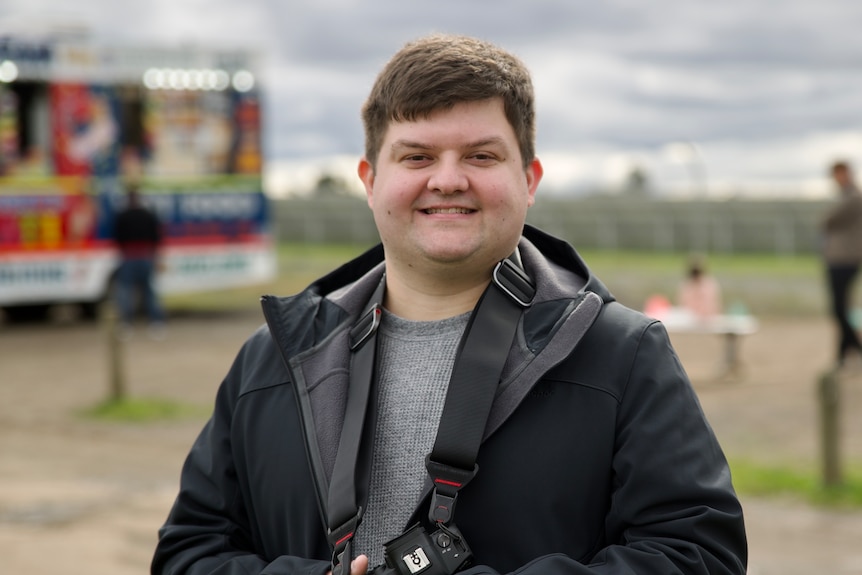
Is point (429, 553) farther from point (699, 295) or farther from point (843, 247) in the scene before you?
point (699, 295)

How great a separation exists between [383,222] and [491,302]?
258 millimetres

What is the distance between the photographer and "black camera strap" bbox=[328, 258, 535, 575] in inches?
84.0

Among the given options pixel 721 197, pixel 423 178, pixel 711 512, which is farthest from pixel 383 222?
pixel 721 197

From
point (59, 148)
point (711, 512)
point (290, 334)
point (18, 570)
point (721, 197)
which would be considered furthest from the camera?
point (721, 197)

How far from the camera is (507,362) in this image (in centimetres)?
224

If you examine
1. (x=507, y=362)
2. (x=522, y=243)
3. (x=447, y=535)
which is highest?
(x=522, y=243)

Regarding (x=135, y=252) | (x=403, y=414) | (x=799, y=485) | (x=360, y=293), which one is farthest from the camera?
(x=135, y=252)

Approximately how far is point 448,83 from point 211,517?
3.16ft

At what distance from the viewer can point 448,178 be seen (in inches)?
88.1

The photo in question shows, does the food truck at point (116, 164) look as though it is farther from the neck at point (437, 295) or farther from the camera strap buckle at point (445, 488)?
the camera strap buckle at point (445, 488)

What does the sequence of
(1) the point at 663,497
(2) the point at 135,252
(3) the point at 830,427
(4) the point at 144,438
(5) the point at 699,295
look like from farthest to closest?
(2) the point at 135,252 → (5) the point at 699,295 → (4) the point at 144,438 → (3) the point at 830,427 → (1) the point at 663,497

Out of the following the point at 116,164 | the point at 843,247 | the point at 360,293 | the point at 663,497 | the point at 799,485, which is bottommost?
the point at 799,485

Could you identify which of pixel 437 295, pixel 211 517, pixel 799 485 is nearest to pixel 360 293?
pixel 437 295

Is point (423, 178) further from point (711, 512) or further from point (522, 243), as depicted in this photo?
point (711, 512)
